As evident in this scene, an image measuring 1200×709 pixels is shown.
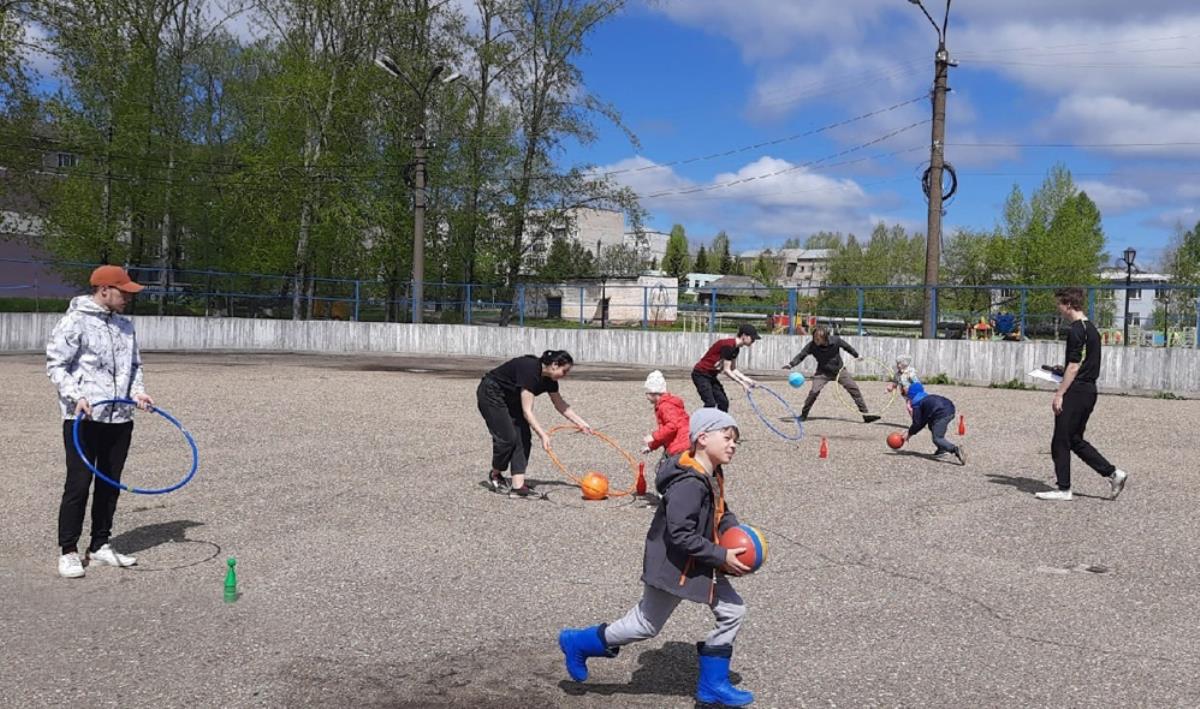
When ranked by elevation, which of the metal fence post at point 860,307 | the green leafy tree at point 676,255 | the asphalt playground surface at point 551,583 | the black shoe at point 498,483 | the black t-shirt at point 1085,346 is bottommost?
the asphalt playground surface at point 551,583

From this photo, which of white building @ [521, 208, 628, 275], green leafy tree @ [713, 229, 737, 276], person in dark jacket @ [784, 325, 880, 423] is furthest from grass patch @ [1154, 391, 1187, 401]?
green leafy tree @ [713, 229, 737, 276]

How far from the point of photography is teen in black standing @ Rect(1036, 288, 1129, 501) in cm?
896

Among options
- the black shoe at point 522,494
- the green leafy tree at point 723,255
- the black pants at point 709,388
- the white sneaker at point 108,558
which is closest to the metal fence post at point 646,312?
the black pants at point 709,388

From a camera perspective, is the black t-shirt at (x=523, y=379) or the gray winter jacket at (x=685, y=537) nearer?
the gray winter jacket at (x=685, y=537)

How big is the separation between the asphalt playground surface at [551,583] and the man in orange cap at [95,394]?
338 millimetres

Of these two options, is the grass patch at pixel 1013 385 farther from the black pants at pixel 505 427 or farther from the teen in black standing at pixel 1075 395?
the black pants at pixel 505 427

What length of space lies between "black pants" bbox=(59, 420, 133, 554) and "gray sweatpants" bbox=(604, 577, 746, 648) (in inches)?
152

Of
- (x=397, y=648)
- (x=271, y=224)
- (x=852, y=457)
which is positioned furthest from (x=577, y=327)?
(x=397, y=648)

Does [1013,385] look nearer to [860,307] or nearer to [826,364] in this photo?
[860,307]

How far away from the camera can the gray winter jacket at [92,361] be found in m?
6.20

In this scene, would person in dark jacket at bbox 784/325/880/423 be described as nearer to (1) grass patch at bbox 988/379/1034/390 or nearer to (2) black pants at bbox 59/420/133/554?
(1) grass patch at bbox 988/379/1034/390

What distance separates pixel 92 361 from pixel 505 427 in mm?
3641

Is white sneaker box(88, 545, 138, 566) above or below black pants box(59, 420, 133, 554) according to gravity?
below

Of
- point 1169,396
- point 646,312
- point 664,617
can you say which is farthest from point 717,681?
point 646,312
